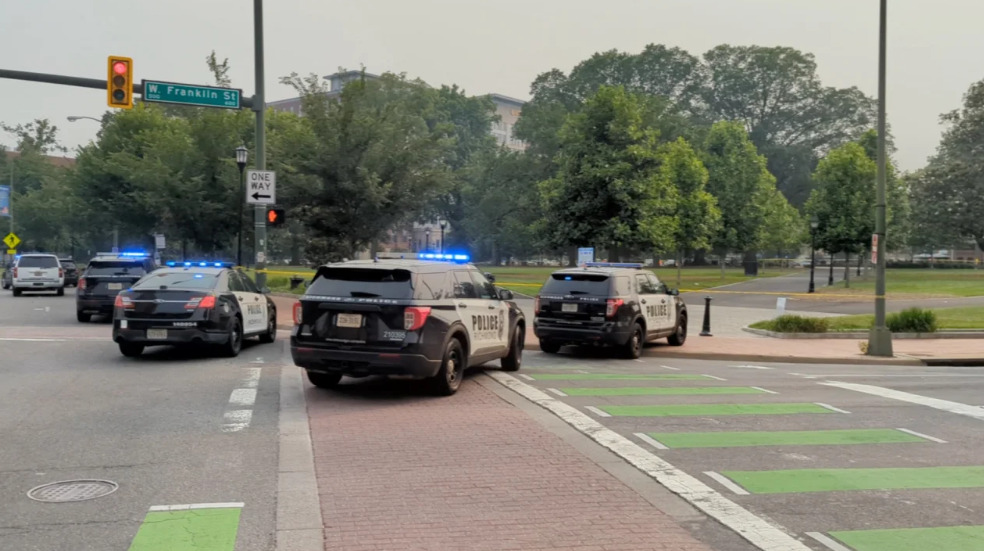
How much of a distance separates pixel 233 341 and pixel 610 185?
23.8 metres

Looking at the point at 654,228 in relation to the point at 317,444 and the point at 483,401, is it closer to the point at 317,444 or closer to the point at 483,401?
the point at 483,401

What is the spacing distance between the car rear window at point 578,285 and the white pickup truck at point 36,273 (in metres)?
26.1

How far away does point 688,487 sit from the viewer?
671 centimetres

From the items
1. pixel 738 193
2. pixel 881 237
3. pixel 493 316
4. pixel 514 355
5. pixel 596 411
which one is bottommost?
pixel 596 411

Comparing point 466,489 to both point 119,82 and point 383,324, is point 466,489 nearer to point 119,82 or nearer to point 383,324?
point 383,324

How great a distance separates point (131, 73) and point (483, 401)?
13.2 meters

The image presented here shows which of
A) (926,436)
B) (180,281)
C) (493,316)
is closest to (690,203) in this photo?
(493,316)

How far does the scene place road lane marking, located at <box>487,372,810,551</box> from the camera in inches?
218

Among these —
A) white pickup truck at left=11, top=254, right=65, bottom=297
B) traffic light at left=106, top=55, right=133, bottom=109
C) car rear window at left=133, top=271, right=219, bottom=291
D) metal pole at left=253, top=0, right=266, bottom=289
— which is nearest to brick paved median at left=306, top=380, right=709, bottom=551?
car rear window at left=133, top=271, right=219, bottom=291

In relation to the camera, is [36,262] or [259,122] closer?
[259,122]

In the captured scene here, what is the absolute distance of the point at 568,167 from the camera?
3731cm

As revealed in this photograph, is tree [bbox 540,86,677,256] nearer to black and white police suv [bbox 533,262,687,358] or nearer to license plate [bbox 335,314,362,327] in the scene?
black and white police suv [bbox 533,262,687,358]

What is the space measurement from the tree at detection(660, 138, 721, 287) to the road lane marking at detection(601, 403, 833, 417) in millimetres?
34837

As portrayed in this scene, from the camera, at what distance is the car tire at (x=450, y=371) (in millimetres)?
10758
